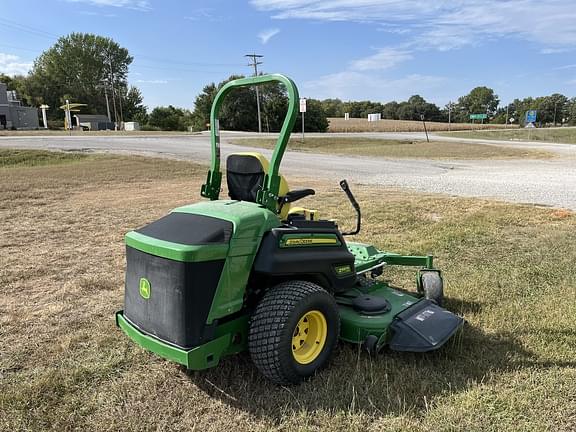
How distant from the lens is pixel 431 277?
3998 millimetres

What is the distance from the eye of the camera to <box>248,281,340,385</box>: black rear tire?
268cm

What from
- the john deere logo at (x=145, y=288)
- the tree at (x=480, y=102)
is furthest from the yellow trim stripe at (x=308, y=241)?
the tree at (x=480, y=102)

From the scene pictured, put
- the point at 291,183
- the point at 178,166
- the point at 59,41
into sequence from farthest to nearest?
the point at 59,41
the point at 178,166
the point at 291,183

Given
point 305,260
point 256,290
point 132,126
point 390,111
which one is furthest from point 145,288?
A: point 390,111

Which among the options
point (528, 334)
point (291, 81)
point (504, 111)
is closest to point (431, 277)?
point (528, 334)

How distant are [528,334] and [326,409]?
1.77 metres

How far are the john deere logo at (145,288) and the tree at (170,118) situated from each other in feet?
218

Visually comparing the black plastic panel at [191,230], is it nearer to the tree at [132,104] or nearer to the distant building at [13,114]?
the distant building at [13,114]

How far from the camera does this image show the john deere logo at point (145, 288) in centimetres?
273

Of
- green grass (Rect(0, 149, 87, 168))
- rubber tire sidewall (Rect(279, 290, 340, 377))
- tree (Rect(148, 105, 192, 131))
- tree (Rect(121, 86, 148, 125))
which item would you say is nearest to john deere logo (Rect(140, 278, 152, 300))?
rubber tire sidewall (Rect(279, 290, 340, 377))

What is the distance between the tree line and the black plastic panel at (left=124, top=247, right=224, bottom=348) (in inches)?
1757

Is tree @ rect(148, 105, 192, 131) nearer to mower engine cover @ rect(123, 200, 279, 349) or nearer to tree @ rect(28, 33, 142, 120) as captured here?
tree @ rect(28, 33, 142, 120)

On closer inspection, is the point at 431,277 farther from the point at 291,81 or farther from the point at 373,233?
the point at 373,233

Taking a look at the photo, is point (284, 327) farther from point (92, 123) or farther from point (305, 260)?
point (92, 123)
